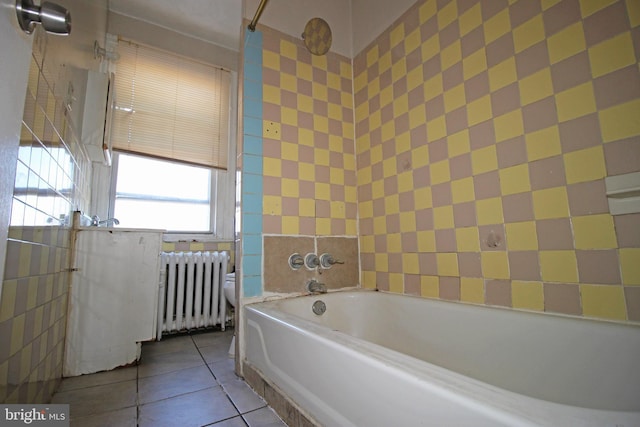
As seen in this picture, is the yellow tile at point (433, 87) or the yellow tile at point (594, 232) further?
the yellow tile at point (433, 87)

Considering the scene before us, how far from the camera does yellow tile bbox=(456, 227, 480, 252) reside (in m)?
1.14

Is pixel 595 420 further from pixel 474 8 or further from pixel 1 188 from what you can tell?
pixel 474 8

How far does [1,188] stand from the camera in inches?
17.5

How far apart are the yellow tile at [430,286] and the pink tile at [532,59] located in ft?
2.82

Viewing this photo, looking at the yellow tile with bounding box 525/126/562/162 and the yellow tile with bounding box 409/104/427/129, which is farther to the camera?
the yellow tile with bounding box 409/104/427/129

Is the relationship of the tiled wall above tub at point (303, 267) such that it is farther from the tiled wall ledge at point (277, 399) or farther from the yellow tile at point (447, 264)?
the yellow tile at point (447, 264)

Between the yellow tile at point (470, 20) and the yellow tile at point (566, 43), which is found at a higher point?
the yellow tile at point (470, 20)

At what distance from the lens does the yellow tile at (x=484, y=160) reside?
109 cm

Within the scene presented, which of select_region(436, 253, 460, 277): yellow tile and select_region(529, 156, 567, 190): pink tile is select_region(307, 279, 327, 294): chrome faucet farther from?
select_region(529, 156, 567, 190): pink tile

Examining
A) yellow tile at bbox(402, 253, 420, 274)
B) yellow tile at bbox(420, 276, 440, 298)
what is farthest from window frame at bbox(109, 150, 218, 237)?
yellow tile at bbox(420, 276, 440, 298)

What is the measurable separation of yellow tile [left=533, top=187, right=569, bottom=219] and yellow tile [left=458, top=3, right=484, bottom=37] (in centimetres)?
74

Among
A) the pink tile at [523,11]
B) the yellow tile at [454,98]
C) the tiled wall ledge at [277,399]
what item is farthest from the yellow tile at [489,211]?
the tiled wall ledge at [277,399]

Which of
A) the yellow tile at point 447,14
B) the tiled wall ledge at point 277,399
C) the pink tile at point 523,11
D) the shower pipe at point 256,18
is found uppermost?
the shower pipe at point 256,18

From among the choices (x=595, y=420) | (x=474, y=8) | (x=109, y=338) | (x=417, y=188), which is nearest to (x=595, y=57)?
(x=474, y=8)
